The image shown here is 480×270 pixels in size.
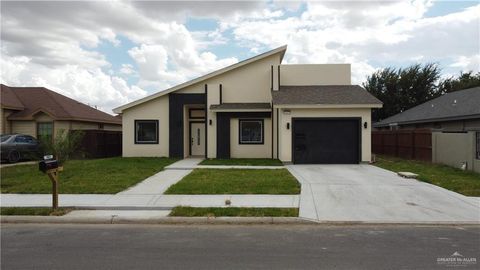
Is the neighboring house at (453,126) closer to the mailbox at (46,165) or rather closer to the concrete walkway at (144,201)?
the concrete walkway at (144,201)

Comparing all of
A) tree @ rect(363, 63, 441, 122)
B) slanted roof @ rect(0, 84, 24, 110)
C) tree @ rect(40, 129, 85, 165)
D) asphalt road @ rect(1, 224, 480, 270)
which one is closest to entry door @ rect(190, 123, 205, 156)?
tree @ rect(40, 129, 85, 165)

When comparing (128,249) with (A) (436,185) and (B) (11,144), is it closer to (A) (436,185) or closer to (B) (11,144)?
(A) (436,185)

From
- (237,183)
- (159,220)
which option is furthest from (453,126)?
(159,220)

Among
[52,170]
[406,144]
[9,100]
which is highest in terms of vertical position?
[9,100]

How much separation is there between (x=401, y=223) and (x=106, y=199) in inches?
267

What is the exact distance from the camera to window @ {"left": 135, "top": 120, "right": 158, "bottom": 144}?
2197 cm

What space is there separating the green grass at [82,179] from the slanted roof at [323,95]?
6930 millimetres

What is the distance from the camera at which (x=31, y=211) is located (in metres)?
8.53

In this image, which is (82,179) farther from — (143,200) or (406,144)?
(406,144)

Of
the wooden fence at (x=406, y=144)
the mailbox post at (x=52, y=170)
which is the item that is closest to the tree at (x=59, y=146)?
the mailbox post at (x=52, y=170)

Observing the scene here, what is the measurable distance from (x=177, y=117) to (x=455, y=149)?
44.1ft

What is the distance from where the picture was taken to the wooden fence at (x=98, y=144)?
2253 cm

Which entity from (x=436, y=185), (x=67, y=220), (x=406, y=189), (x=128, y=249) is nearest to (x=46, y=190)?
(x=67, y=220)

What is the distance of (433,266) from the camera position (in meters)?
5.36
